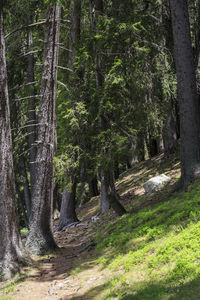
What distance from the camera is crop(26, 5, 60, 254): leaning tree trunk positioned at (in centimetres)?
949

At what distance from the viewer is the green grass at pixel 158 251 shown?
4672mm

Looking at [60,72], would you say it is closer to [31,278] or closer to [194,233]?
[31,278]

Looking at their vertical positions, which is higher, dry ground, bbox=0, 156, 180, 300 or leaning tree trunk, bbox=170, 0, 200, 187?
leaning tree trunk, bbox=170, 0, 200, 187

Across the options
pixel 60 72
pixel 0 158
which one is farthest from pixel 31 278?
pixel 60 72

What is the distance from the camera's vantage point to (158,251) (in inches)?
233

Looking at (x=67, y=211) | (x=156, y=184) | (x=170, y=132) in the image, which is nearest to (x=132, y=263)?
(x=156, y=184)

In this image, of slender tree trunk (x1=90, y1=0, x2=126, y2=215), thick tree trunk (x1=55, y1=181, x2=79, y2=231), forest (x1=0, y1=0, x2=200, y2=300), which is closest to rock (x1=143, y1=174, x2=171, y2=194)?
forest (x1=0, y1=0, x2=200, y2=300)

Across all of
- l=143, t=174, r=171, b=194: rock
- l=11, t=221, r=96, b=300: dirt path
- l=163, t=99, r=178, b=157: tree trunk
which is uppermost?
l=163, t=99, r=178, b=157: tree trunk

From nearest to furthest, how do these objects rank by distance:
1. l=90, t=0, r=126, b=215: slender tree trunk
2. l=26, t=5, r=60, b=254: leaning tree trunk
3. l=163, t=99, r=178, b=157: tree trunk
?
l=90, t=0, r=126, b=215: slender tree trunk < l=26, t=5, r=60, b=254: leaning tree trunk < l=163, t=99, r=178, b=157: tree trunk

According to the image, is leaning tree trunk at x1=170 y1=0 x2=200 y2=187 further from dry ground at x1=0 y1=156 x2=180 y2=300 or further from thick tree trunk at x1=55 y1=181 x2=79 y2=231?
thick tree trunk at x1=55 y1=181 x2=79 y2=231

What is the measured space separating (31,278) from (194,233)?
149 inches

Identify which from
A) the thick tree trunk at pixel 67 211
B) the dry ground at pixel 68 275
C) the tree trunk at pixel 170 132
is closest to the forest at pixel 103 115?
the dry ground at pixel 68 275

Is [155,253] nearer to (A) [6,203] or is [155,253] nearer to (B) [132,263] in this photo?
(B) [132,263]

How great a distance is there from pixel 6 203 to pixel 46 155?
7.78 ft
